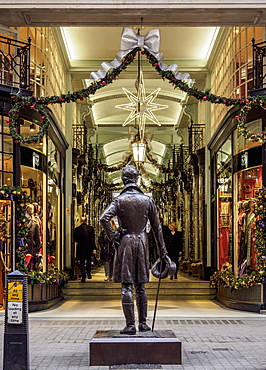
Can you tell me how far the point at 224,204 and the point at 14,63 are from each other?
6.22 meters

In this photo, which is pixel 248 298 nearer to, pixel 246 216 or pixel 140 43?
pixel 246 216

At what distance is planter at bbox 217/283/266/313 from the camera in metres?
12.7

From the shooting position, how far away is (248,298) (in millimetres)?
13086

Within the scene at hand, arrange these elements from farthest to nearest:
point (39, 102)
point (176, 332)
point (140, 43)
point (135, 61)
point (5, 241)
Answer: point (135, 61)
point (5, 241)
point (39, 102)
point (140, 43)
point (176, 332)

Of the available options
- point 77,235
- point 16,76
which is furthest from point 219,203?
point 16,76

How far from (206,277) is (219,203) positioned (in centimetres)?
267

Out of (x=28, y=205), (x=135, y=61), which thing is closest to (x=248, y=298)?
(x=28, y=205)

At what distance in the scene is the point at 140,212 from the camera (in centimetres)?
788

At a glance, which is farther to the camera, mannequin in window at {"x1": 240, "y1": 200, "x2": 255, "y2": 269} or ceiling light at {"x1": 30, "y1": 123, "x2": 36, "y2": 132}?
ceiling light at {"x1": 30, "y1": 123, "x2": 36, "y2": 132}

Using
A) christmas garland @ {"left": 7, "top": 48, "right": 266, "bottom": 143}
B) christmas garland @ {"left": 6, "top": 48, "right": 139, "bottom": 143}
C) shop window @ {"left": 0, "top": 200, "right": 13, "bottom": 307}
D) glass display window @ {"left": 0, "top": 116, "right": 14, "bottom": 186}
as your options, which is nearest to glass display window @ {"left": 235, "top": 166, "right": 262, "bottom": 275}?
christmas garland @ {"left": 7, "top": 48, "right": 266, "bottom": 143}

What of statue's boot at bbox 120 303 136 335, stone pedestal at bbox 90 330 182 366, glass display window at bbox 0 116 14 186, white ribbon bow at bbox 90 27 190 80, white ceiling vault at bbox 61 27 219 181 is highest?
white ceiling vault at bbox 61 27 219 181

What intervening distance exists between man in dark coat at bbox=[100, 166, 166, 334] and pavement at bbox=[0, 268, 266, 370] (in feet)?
2.61

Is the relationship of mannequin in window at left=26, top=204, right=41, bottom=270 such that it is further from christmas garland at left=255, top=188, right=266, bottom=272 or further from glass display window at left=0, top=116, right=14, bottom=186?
christmas garland at left=255, top=188, right=266, bottom=272

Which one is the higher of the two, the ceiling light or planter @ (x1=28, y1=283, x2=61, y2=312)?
the ceiling light
